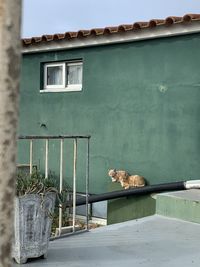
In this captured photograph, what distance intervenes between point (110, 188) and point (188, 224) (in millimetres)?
2182

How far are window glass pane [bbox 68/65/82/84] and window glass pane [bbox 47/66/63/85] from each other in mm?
153

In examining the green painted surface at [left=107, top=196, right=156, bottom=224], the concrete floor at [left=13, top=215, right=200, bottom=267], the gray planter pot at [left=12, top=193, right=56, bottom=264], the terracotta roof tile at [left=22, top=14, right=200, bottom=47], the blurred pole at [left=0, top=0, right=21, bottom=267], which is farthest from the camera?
the green painted surface at [left=107, top=196, right=156, bottom=224]

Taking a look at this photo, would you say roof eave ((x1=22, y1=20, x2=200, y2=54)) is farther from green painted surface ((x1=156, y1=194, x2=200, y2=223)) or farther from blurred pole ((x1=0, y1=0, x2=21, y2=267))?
blurred pole ((x1=0, y1=0, x2=21, y2=267))

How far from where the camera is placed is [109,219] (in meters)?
7.46

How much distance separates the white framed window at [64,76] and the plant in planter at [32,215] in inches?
167

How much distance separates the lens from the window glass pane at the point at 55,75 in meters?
8.34

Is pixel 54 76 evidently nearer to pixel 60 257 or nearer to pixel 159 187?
pixel 159 187

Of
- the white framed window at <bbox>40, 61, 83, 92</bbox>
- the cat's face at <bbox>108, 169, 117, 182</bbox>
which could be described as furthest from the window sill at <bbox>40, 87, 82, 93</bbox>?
the cat's face at <bbox>108, 169, 117, 182</bbox>

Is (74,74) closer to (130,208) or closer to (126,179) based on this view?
(126,179)

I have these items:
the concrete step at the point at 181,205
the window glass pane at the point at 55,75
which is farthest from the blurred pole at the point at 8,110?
the window glass pane at the point at 55,75

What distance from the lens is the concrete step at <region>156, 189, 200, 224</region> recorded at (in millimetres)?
5457

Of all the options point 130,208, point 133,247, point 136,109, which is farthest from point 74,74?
point 133,247

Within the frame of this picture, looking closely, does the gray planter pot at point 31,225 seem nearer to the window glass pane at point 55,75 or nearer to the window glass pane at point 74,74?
the window glass pane at point 74,74

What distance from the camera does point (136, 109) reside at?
716 cm
